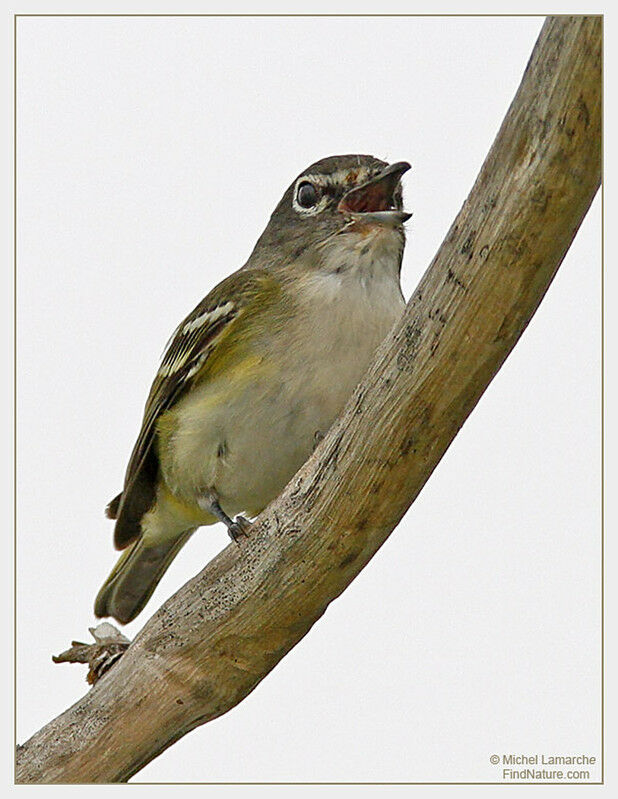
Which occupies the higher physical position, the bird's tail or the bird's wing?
the bird's wing

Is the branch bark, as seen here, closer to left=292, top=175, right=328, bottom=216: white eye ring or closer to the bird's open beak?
the bird's open beak

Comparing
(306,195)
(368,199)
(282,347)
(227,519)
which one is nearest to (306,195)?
(306,195)

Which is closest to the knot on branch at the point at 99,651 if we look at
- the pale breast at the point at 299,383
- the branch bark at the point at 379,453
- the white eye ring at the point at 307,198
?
the branch bark at the point at 379,453

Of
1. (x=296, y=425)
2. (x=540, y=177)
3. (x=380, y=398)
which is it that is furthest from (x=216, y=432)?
(x=540, y=177)

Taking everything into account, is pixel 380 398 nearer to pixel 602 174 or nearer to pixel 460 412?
pixel 460 412

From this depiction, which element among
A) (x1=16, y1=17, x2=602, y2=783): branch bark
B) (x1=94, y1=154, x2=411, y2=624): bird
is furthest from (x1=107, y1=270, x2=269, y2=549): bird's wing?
(x1=16, y1=17, x2=602, y2=783): branch bark

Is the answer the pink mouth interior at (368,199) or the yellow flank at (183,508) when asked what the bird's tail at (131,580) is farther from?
the pink mouth interior at (368,199)

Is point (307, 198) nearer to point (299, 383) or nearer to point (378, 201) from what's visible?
point (378, 201)
